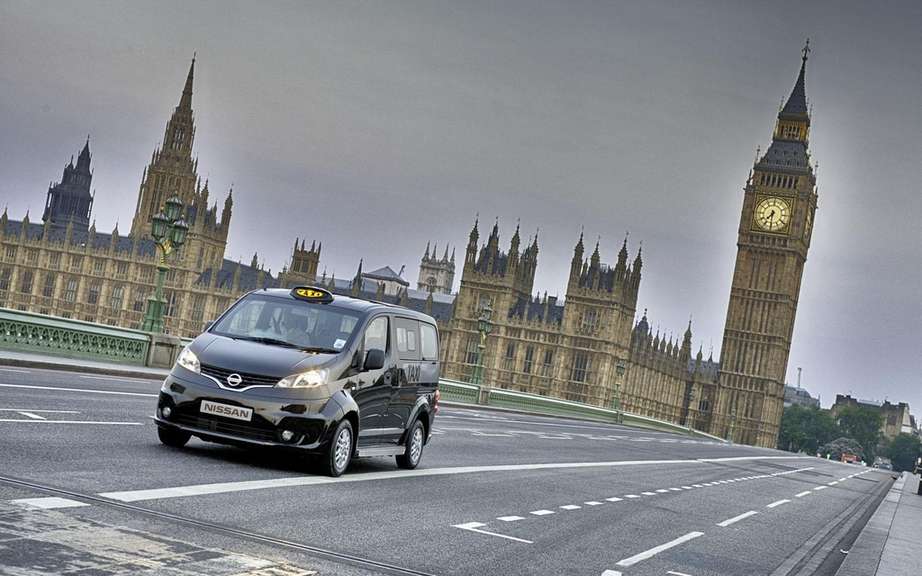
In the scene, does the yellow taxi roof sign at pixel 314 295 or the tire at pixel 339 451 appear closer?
the tire at pixel 339 451

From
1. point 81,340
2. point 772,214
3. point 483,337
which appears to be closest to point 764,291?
point 772,214

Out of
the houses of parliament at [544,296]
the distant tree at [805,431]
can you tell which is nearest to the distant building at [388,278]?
the houses of parliament at [544,296]

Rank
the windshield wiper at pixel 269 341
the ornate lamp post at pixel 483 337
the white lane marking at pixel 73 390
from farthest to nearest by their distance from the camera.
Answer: the ornate lamp post at pixel 483 337, the white lane marking at pixel 73 390, the windshield wiper at pixel 269 341

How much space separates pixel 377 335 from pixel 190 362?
2.15 meters

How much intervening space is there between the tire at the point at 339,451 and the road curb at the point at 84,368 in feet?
39.7

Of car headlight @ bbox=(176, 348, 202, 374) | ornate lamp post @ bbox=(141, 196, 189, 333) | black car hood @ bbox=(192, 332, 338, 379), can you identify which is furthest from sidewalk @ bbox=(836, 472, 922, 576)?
ornate lamp post @ bbox=(141, 196, 189, 333)

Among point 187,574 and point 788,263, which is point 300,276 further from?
point 187,574

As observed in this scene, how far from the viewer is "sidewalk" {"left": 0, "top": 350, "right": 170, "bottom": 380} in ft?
73.4

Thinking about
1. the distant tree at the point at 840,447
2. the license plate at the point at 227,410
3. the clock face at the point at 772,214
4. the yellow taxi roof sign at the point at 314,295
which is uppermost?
the clock face at the point at 772,214

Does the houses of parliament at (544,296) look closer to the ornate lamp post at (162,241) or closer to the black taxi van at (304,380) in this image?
the ornate lamp post at (162,241)

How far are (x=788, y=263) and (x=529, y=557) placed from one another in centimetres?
13169

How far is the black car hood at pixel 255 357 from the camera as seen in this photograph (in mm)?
11383

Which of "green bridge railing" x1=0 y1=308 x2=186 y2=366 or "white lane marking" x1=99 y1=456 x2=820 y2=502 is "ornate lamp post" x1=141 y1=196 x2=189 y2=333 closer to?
"green bridge railing" x1=0 y1=308 x2=186 y2=366

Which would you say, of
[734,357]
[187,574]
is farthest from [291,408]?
[734,357]
